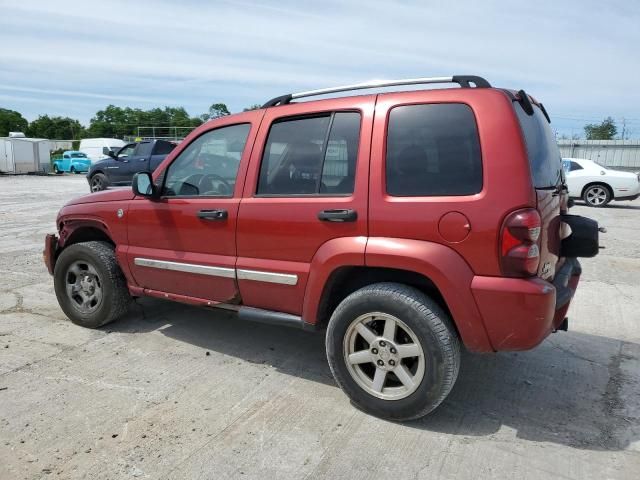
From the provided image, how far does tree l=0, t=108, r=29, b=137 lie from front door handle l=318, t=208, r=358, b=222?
98.3m

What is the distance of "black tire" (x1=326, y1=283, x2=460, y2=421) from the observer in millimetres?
2857

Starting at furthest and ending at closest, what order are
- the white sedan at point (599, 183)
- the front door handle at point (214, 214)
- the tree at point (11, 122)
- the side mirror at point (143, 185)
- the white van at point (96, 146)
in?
the tree at point (11, 122), the white van at point (96, 146), the white sedan at point (599, 183), the side mirror at point (143, 185), the front door handle at point (214, 214)

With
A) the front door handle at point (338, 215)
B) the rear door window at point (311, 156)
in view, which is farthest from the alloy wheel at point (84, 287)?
the front door handle at point (338, 215)

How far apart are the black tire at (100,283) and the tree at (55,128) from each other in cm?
10044

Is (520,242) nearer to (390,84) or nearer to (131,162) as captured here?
(390,84)

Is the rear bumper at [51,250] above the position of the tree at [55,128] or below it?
below

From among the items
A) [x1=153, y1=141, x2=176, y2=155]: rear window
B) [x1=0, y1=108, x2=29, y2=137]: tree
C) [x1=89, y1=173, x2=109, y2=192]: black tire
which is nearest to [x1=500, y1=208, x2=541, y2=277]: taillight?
[x1=153, y1=141, x2=176, y2=155]: rear window

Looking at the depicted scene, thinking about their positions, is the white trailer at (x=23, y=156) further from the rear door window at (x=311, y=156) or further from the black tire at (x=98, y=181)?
the rear door window at (x=311, y=156)

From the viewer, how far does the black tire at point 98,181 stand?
17042mm

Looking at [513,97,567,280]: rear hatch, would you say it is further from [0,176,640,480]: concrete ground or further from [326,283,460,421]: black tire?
[0,176,640,480]: concrete ground

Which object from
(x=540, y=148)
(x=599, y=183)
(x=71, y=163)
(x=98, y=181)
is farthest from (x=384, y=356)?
(x=71, y=163)

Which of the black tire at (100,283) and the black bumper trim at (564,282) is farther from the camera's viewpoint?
the black tire at (100,283)

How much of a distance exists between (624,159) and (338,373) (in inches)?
1040

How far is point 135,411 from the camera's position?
319cm
